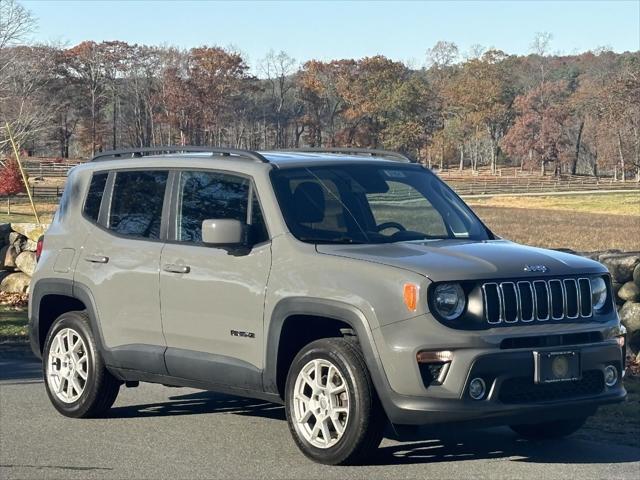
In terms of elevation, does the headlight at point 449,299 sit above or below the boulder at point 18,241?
above

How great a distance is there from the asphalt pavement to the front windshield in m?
1.36

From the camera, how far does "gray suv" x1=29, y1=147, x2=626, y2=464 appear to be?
658 centimetres

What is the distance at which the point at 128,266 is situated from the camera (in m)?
8.21

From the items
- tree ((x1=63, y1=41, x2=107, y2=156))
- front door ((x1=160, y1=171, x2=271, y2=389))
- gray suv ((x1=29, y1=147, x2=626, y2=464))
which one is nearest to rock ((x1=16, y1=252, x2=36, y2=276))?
gray suv ((x1=29, y1=147, x2=626, y2=464))

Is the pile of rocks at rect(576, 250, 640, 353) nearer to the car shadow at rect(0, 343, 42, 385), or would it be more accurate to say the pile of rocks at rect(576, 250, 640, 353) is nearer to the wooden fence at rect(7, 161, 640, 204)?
the car shadow at rect(0, 343, 42, 385)

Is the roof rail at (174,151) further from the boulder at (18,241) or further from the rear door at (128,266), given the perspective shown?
the boulder at (18,241)

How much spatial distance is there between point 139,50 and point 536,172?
170 feet

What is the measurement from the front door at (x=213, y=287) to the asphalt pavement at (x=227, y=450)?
1.63ft

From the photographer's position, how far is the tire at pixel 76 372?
8.47 metres

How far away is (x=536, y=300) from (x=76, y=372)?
143 inches

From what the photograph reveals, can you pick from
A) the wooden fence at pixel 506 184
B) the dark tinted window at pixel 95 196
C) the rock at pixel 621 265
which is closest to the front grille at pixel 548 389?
the dark tinted window at pixel 95 196

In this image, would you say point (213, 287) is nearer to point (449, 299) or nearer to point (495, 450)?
point (449, 299)

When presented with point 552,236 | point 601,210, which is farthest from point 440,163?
point 552,236

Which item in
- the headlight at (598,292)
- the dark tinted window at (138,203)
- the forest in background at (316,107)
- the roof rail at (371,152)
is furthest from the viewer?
the forest in background at (316,107)
